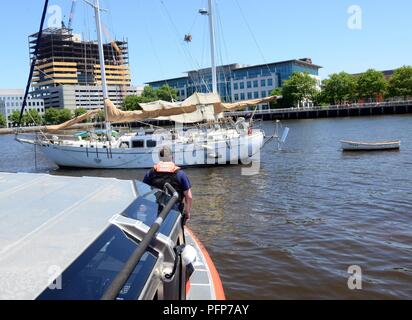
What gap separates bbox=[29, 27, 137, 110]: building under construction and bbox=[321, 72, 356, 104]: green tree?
5366 centimetres

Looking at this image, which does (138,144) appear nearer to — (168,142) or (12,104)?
(168,142)

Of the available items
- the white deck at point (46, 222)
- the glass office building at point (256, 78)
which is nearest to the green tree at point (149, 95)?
the glass office building at point (256, 78)

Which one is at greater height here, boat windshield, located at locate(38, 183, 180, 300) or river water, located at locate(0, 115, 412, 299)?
boat windshield, located at locate(38, 183, 180, 300)

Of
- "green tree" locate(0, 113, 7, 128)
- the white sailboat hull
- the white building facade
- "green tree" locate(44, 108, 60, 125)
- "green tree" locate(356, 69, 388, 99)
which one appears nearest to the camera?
the white sailboat hull

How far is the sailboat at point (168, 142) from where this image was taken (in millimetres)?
26375

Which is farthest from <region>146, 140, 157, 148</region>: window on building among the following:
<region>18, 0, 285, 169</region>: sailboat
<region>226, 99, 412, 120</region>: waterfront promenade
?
<region>226, 99, 412, 120</region>: waterfront promenade

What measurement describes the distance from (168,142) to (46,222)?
75.8ft

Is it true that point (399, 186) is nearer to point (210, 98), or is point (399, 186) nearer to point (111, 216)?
point (210, 98)

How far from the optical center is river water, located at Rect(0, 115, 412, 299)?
317 inches

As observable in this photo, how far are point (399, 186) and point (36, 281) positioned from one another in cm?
1712

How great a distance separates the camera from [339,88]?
376 ft

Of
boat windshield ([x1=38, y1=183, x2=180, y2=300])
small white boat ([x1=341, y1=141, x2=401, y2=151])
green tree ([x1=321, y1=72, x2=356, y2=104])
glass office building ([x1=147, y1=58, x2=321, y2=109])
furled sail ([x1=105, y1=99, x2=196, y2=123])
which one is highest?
glass office building ([x1=147, y1=58, x2=321, y2=109])

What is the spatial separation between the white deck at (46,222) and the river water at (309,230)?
424cm

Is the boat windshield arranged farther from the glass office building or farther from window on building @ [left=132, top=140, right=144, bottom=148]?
the glass office building
